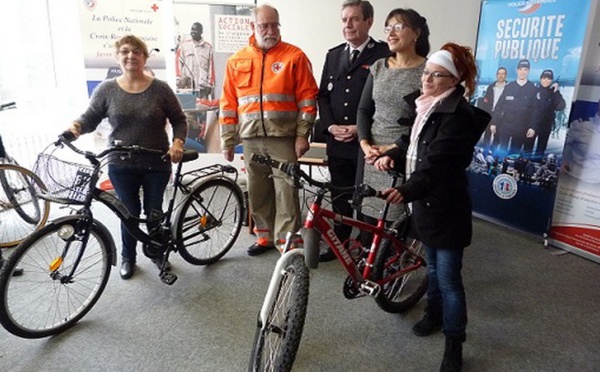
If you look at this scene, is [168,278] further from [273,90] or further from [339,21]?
[339,21]

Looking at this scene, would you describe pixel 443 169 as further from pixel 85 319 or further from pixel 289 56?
pixel 85 319

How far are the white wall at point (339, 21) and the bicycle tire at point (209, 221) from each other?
201cm

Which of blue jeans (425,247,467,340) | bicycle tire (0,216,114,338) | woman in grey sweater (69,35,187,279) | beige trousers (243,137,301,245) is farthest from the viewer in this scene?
beige trousers (243,137,301,245)

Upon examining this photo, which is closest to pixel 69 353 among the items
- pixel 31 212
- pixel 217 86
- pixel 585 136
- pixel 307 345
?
pixel 307 345

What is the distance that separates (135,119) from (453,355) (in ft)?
6.18

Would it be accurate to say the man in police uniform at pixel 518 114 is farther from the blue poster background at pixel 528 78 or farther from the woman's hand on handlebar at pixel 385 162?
the woman's hand on handlebar at pixel 385 162

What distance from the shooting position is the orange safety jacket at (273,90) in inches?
94.6

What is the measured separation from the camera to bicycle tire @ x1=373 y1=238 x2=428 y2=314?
200 cm

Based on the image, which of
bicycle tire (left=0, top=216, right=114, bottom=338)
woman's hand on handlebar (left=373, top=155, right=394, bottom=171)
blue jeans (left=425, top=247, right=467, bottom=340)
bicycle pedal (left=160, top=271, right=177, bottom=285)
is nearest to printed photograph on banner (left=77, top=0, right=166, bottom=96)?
bicycle tire (left=0, top=216, right=114, bottom=338)

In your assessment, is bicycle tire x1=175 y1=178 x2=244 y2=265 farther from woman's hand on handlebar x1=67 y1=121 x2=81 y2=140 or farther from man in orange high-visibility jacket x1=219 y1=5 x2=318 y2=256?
woman's hand on handlebar x1=67 y1=121 x2=81 y2=140

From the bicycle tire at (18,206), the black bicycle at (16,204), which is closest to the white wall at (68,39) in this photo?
the black bicycle at (16,204)

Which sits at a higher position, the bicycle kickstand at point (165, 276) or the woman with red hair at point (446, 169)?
the woman with red hair at point (446, 169)

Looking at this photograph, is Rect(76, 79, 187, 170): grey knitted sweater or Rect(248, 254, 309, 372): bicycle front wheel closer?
Rect(248, 254, 309, 372): bicycle front wheel

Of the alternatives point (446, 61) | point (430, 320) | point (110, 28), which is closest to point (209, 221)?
point (430, 320)
